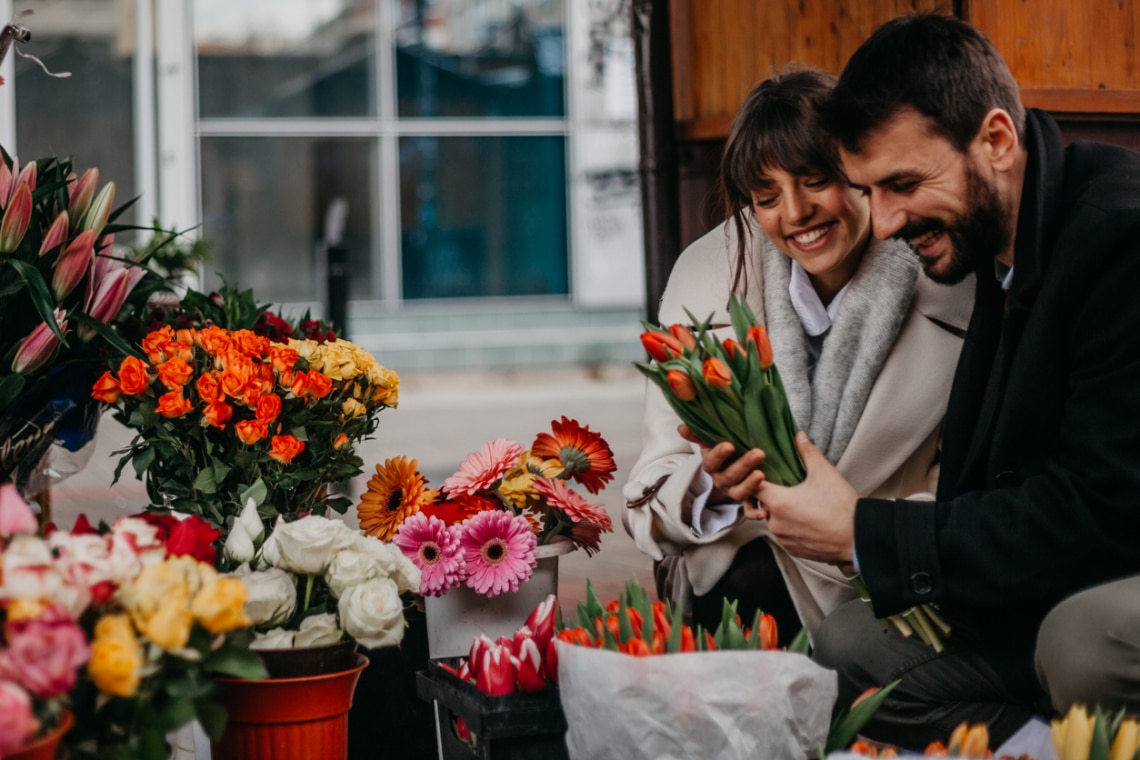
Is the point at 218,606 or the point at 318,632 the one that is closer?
the point at 218,606

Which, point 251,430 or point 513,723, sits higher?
point 251,430

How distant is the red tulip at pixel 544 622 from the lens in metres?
2.04

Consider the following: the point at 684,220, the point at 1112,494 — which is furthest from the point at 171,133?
the point at 1112,494

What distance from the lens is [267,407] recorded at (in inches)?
94.7

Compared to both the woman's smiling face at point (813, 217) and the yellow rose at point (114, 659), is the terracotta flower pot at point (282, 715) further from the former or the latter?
the woman's smiling face at point (813, 217)

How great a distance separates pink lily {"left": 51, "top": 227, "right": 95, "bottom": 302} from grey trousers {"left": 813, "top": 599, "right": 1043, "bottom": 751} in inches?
58.8

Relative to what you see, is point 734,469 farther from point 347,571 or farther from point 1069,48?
point 1069,48

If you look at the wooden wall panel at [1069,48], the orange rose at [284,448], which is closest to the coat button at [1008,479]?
the orange rose at [284,448]

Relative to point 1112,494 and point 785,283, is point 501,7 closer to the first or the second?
point 785,283

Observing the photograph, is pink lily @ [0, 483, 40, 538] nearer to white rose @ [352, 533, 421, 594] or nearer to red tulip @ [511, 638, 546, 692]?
white rose @ [352, 533, 421, 594]

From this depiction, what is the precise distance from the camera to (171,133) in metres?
10.0

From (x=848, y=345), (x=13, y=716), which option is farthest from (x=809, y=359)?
(x=13, y=716)

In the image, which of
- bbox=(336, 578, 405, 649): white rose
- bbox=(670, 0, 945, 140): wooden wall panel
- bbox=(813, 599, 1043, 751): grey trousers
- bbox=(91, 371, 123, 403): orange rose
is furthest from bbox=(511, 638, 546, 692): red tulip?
bbox=(670, 0, 945, 140): wooden wall panel

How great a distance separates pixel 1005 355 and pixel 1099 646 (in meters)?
0.48
